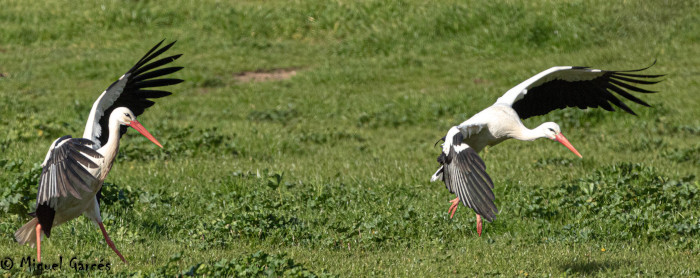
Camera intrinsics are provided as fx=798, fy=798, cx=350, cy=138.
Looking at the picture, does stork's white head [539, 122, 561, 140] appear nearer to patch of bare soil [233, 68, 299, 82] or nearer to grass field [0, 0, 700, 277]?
grass field [0, 0, 700, 277]

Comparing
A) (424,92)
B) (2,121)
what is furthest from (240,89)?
(2,121)

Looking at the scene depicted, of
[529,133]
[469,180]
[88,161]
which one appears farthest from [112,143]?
[529,133]

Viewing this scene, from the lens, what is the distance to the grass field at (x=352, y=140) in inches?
267

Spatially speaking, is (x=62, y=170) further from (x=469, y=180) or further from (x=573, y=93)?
(x=573, y=93)

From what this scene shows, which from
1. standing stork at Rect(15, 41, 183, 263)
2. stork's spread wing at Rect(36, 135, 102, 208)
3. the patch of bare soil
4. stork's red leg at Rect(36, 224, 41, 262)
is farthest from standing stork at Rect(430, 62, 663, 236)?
the patch of bare soil

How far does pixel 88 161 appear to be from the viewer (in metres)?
5.33

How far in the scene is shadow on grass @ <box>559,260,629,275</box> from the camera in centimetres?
614

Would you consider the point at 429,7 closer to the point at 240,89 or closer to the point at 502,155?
the point at 240,89

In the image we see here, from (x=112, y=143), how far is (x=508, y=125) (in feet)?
11.0

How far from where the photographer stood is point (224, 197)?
322 inches

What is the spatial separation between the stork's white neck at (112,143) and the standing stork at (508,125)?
2.54 m

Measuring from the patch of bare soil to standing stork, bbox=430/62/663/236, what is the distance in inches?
364

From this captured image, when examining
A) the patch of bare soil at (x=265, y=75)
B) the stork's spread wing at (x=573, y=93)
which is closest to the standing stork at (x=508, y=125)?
the stork's spread wing at (x=573, y=93)

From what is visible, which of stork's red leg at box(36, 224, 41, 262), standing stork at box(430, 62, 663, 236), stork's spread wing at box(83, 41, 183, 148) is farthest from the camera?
stork's spread wing at box(83, 41, 183, 148)
